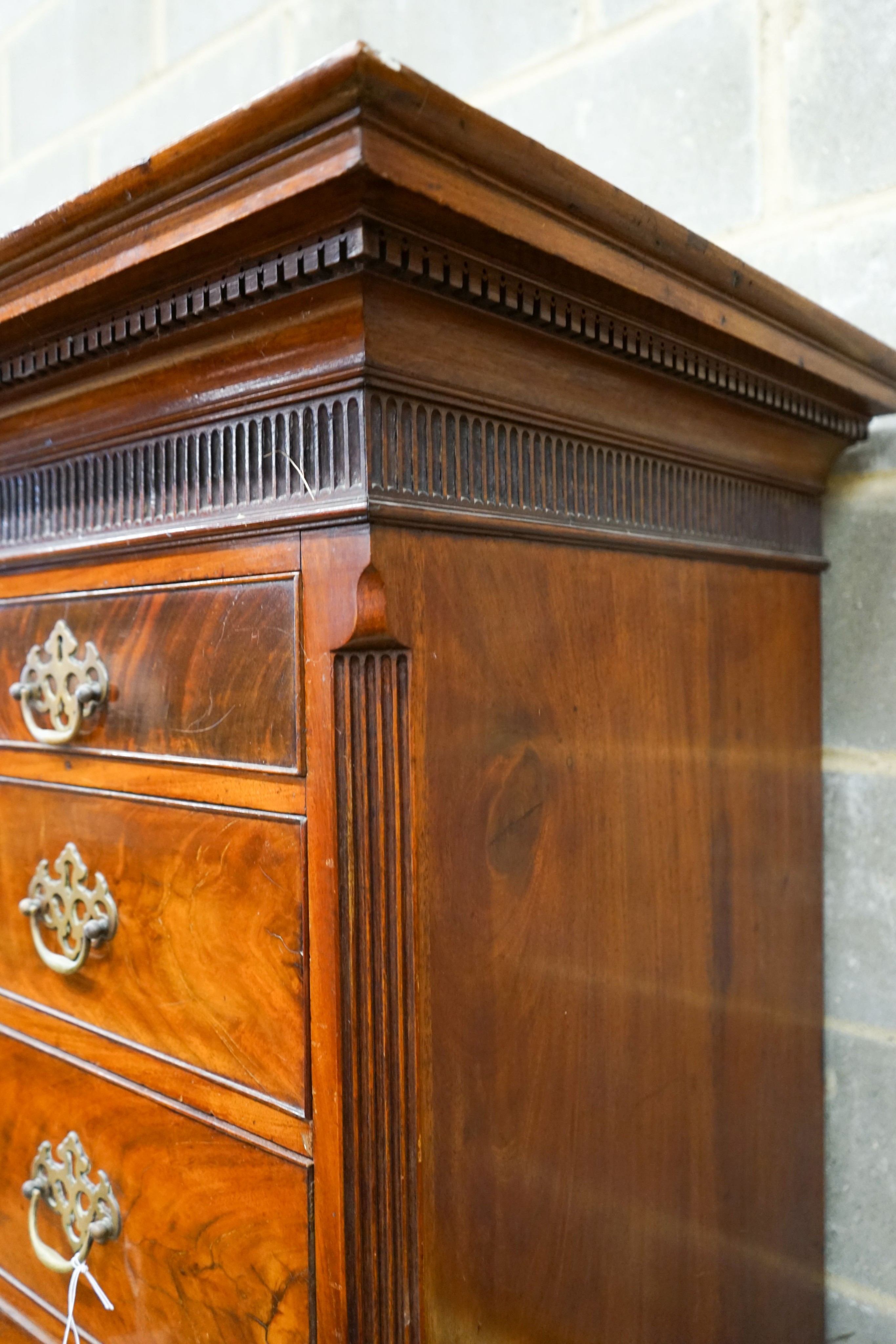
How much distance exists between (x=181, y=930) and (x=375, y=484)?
0.96ft

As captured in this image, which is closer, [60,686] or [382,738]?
[382,738]

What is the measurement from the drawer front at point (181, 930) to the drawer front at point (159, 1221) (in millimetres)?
49

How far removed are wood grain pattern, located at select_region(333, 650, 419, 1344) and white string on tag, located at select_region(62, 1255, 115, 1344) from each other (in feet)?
0.82

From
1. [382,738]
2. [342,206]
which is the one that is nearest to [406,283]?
[342,206]

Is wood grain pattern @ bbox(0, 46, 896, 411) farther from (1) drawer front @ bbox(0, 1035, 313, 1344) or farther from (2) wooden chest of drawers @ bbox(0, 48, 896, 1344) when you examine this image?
(1) drawer front @ bbox(0, 1035, 313, 1344)

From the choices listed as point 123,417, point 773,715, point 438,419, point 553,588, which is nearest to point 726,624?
point 773,715

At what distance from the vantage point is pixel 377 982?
20.1 inches

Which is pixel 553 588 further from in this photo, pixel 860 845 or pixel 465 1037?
pixel 860 845

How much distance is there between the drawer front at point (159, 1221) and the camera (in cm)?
55

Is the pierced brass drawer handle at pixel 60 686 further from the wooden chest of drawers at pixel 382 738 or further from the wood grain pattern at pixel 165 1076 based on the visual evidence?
the wood grain pattern at pixel 165 1076

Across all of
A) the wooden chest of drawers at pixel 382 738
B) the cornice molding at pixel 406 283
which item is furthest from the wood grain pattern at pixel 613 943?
the cornice molding at pixel 406 283

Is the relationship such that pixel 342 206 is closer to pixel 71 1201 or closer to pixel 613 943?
pixel 613 943

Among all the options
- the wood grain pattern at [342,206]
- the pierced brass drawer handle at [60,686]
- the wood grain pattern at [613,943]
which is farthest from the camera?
the pierced brass drawer handle at [60,686]

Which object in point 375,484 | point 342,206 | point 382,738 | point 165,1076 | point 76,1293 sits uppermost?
point 342,206
